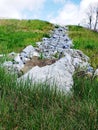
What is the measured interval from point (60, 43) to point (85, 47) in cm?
82

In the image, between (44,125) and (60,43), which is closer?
(44,125)

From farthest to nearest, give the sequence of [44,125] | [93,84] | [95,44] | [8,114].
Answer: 1. [95,44]
2. [93,84]
3. [8,114]
4. [44,125]

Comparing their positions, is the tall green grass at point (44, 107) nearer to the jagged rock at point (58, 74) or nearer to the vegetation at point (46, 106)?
the vegetation at point (46, 106)

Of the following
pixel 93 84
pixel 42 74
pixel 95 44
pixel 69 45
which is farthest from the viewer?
pixel 95 44

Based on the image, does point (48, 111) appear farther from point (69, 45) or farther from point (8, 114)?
point (69, 45)

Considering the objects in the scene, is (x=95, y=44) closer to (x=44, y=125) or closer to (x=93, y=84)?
(x=93, y=84)

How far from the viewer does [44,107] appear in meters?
5.68

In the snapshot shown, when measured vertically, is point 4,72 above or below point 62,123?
above

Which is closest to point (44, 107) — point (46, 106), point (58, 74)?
point (46, 106)

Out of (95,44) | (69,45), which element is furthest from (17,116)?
(95,44)

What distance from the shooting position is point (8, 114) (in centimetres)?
525

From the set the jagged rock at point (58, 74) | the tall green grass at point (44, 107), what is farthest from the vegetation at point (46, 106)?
the jagged rock at point (58, 74)

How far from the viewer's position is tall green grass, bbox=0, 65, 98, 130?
4.97m

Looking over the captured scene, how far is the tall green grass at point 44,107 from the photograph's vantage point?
4969 millimetres
